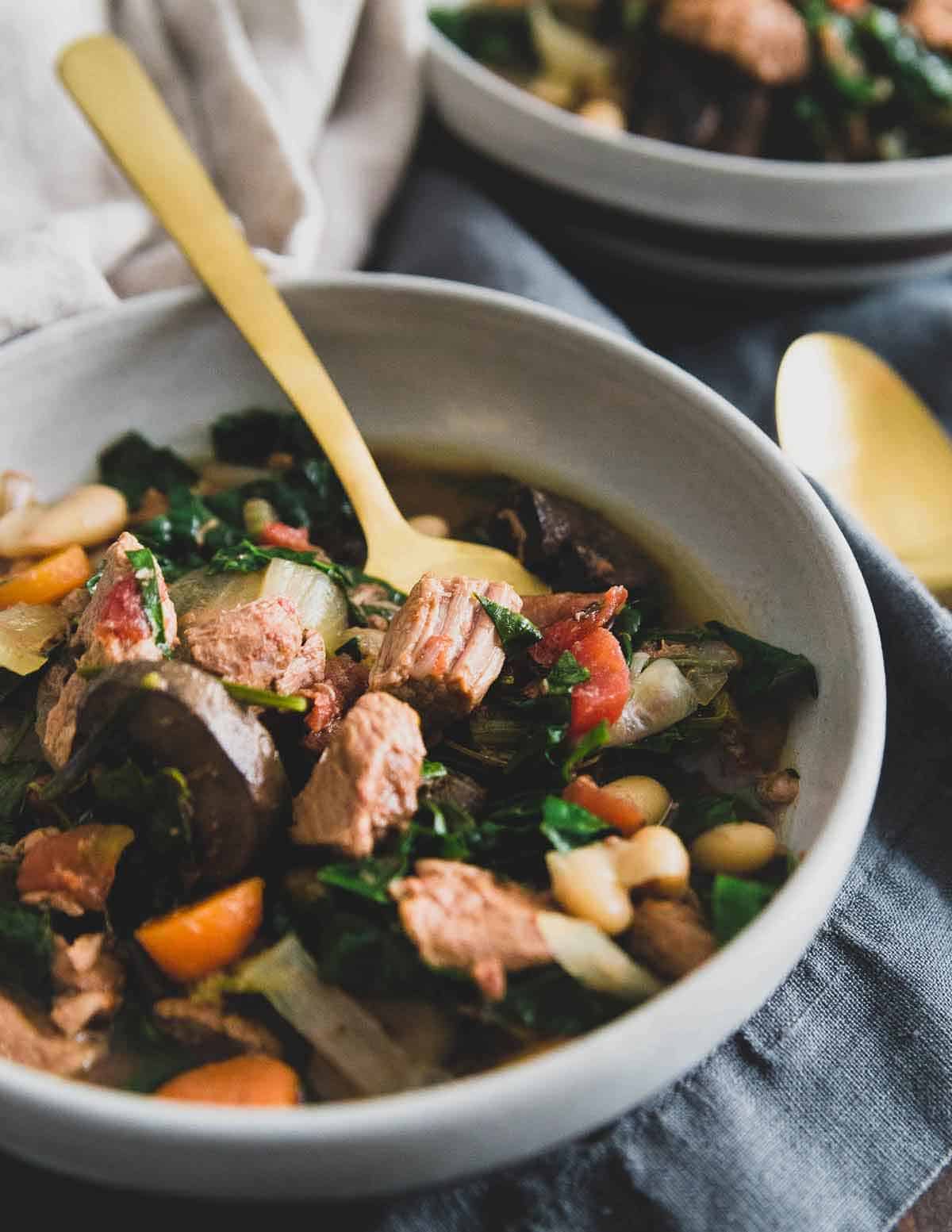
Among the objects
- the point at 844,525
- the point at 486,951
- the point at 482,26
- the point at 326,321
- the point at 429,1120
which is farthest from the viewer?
the point at 482,26

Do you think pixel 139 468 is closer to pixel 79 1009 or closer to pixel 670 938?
pixel 79 1009

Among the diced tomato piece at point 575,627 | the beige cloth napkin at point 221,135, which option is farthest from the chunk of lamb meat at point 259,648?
the beige cloth napkin at point 221,135

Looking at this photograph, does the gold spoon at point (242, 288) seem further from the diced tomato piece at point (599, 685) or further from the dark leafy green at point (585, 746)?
the dark leafy green at point (585, 746)

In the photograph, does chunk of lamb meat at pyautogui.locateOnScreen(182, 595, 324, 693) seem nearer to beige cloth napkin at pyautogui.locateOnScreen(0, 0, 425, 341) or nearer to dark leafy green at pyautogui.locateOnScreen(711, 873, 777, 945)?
dark leafy green at pyautogui.locateOnScreen(711, 873, 777, 945)

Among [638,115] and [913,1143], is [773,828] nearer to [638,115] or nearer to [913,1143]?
[913,1143]

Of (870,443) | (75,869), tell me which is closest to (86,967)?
(75,869)

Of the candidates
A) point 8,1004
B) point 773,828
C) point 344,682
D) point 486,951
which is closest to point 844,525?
point 773,828
